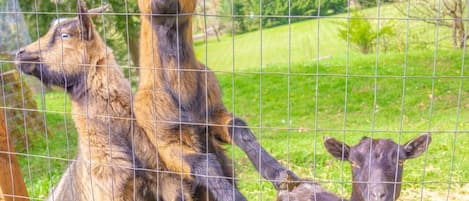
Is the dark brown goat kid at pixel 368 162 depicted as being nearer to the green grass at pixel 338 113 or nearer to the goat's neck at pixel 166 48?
the goat's neck at pixel 166 48

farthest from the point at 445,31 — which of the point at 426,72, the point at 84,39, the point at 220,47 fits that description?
the point at 84,39

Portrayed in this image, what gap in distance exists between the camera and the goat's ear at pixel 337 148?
142 inches

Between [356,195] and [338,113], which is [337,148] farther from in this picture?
[338,113]

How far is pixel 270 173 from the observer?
3.70 m

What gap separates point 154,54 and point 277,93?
295 inches

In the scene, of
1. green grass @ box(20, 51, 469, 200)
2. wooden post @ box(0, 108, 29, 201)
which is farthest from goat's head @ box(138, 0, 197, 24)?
green grass @ box(20, 51, 469, 200)

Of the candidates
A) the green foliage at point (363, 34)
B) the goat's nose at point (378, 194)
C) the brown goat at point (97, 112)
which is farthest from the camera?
the green foliage at point (363, 34)

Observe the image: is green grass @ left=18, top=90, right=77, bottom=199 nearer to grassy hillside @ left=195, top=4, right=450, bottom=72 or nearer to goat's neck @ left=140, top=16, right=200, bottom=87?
grassy hillside @ left=195, top=4, right=450, bottom=72

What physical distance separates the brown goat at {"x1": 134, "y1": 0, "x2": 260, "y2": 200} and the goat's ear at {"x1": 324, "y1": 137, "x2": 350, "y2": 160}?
0.68 m

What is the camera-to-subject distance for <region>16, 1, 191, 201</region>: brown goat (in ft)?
13.5

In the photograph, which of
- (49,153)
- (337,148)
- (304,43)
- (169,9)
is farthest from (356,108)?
(169,9)

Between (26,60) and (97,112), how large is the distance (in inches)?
25.9

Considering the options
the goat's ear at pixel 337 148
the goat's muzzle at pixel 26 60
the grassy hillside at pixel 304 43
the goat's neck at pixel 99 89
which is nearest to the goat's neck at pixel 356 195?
the goat's ear at pixel 337 148

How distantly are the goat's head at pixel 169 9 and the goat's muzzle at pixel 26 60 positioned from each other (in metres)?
0.99
